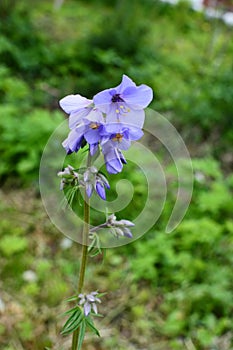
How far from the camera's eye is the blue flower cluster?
1.09m

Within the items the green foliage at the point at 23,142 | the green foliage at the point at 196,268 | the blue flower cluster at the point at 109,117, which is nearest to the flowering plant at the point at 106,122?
the blue flower cluster at the point at 109,117

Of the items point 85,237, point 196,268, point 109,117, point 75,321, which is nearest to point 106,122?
point 109,117

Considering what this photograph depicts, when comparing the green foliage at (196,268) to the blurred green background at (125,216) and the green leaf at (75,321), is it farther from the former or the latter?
the green leaf at (75,321)

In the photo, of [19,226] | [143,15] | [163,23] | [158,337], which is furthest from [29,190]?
[163,23]

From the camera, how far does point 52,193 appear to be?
2.81 meters

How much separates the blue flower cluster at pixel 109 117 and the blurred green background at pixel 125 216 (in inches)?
23.6

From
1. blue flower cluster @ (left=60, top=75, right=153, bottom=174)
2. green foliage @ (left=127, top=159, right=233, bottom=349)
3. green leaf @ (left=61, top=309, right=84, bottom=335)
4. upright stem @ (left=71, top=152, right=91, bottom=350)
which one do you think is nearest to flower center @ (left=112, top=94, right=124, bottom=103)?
blue flower cluster @ (left=60, top=75, right=153, bottom=174)

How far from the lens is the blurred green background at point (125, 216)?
7.44 ft

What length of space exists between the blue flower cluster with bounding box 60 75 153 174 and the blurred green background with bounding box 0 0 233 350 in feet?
1.97

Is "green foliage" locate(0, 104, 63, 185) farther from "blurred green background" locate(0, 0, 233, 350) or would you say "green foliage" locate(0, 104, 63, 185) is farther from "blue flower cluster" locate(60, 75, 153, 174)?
"blue flower cluster" locate(60, 75, 153, 174)

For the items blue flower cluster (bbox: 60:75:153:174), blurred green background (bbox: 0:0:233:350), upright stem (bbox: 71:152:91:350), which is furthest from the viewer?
blurred green background (bbox: 0:0:233:350)

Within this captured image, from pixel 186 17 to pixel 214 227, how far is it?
516 cm

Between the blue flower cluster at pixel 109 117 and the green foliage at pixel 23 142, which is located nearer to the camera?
the blue flower cluster at pixel 109 117

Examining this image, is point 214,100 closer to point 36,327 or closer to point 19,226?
point 19,226
